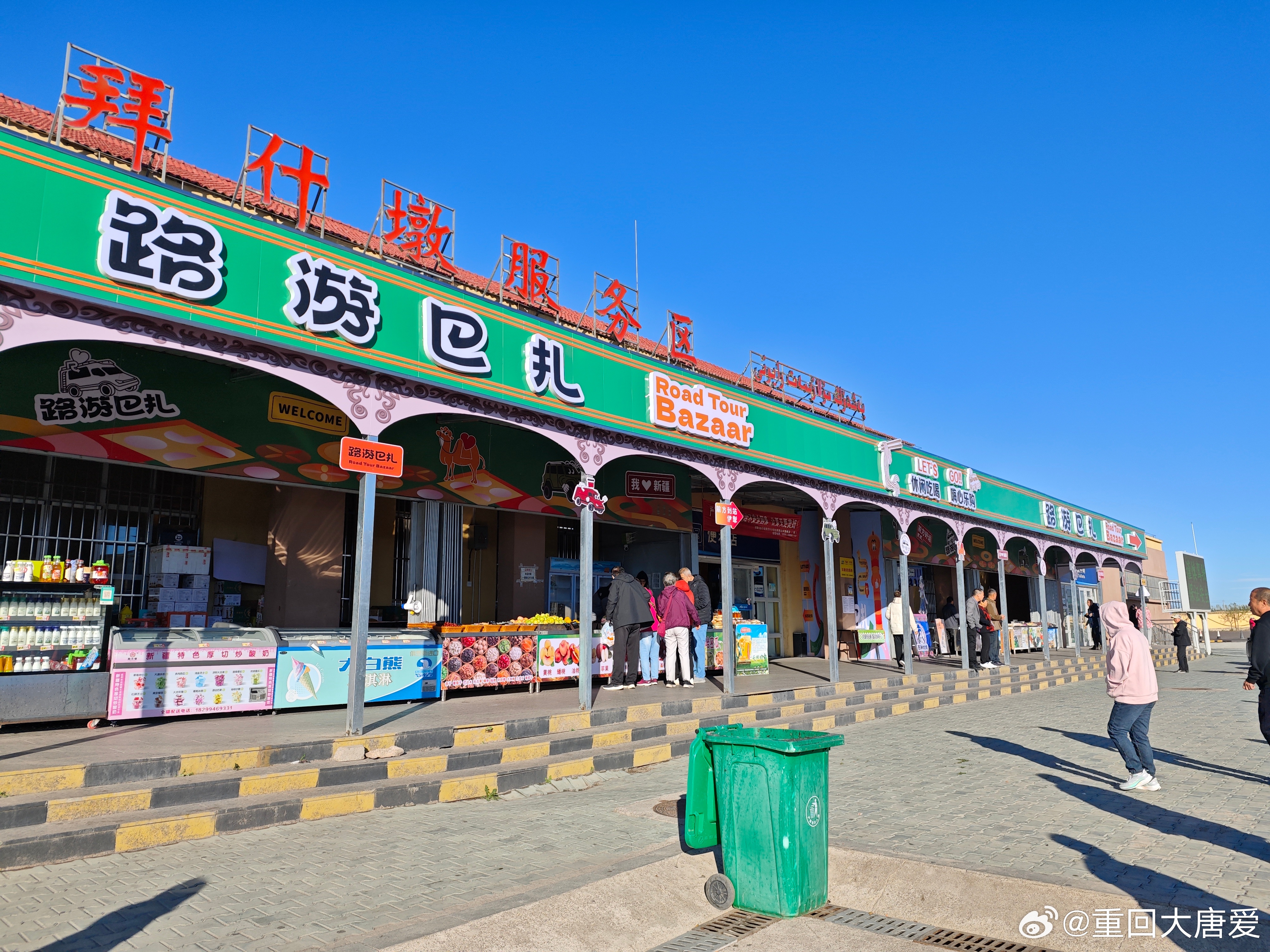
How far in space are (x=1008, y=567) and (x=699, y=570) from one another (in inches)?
589

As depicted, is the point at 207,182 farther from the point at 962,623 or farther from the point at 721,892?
the point at 962,623

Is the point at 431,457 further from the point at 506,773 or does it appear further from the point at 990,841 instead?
the point at 990,841

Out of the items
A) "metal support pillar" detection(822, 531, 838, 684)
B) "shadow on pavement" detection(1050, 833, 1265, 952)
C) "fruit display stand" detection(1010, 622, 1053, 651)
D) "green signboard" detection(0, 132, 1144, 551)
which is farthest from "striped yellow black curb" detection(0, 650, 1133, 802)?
"fruit display stand" detection(1010, 622, 1053, 651)

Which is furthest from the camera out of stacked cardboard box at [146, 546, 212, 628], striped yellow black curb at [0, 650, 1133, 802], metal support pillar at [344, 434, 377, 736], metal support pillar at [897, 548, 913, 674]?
metal support pillar at [897, 548, 913, 674]

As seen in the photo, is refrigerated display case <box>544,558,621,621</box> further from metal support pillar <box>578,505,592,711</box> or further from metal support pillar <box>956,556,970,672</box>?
metal support pillar <box>956,556,970,672</box>

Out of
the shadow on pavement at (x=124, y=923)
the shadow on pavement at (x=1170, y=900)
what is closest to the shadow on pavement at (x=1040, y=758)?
the shadow on pavement at (x=1170, y=900)

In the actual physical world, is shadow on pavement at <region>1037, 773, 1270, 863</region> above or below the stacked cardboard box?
below

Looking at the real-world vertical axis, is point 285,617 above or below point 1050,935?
above

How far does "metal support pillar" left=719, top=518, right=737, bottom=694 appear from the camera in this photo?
36.8ft

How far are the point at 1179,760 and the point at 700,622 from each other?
6.23 meters

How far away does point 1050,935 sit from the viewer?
157 inches

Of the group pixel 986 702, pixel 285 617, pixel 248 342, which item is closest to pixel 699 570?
pixel 986 702

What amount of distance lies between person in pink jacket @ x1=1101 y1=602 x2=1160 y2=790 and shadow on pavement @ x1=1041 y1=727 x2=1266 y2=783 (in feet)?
0.91

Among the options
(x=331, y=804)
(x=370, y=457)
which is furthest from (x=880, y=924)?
(x=370, y=457)
